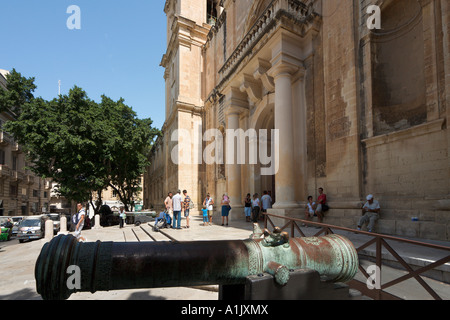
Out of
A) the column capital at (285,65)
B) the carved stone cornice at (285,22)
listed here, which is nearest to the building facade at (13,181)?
the carved stone cornice at (285,22)

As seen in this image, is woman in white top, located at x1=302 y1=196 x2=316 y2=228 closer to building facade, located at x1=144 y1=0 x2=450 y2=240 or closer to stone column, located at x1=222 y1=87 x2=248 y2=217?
building facade, located at x1=144 y1=0 x2=450 y2=240

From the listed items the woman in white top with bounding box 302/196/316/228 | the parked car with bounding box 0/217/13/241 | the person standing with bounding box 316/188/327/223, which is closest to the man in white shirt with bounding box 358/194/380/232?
the person standing with bounding box 316/188/327/223

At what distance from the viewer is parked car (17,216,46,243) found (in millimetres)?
14656

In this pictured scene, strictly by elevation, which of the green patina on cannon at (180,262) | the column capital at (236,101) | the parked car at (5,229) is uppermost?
the column capital at (236,101)

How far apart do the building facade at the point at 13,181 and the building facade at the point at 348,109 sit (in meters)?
27.7

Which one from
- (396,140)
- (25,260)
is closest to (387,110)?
(396,140)

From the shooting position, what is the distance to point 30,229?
1487 cm

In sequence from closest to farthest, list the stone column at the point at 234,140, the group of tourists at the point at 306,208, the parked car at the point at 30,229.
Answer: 1. the group of tourists at the point at 306,208
2. the stone column at the point at 234,140
3. the parked car at the point at 30,229

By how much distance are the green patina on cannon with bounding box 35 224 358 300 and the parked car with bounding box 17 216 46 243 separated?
16.4 meters

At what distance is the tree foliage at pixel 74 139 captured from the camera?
18.8 meters

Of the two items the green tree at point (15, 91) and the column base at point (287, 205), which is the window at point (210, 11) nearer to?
the green tree at point (15, 91)

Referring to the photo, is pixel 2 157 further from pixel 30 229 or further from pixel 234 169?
pixel 234 169

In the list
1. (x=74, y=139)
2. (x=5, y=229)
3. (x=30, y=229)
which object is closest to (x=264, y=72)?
(x=74, y=139)
